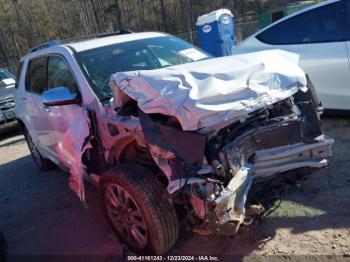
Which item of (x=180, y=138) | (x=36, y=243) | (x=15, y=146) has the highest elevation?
(x=180, y=138)

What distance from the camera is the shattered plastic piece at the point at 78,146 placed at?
345 cm

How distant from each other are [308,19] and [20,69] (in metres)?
4.11

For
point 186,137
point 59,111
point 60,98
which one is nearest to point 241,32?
point 59,111

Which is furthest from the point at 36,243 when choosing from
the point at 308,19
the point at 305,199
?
the point at 308,19

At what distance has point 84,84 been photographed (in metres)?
3.82

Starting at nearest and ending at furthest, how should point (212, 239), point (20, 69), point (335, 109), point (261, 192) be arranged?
point (261, 192) < point (212, 239) < point (335, 109) < point (20, 69)

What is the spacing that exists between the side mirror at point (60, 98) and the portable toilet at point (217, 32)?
5908mm

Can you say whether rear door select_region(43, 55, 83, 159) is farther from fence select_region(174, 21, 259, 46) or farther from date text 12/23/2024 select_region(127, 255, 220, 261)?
fence select_region(174, 21, 259, 46)

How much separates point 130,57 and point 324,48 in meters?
2.62

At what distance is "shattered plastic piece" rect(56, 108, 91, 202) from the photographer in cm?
345

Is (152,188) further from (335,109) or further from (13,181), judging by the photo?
(13,181)

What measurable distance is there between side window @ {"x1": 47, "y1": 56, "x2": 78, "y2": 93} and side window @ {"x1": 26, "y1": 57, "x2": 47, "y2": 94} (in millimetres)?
226

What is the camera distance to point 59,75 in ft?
14.7

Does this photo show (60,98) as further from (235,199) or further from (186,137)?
(235,199)
